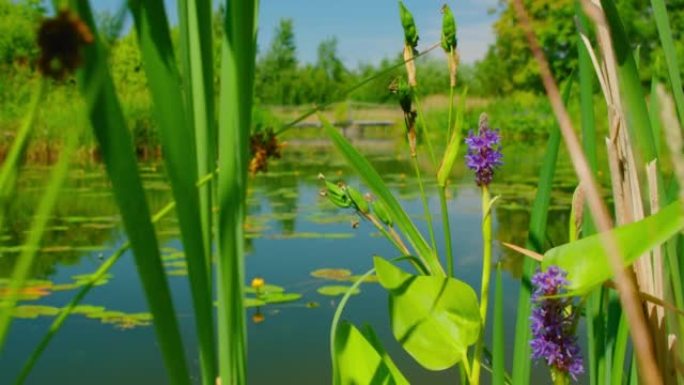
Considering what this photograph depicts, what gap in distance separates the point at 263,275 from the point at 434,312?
7.22 ft

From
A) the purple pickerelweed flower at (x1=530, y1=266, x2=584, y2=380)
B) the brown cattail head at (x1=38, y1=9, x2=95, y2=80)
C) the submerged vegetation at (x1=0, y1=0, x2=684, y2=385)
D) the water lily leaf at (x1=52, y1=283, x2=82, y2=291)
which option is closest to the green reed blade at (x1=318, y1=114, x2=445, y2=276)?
the submerged vegetation at (x1=0, y1=0, x2=684, y2=385)

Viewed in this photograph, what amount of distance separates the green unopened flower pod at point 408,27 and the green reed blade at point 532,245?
11cm

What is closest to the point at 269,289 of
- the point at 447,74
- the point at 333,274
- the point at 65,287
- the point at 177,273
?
the point at 333,274

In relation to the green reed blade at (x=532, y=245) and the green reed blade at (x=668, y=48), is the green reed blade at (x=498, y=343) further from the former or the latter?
the green reed blade at (x=668, y=48)

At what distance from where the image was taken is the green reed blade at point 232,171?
27 cm

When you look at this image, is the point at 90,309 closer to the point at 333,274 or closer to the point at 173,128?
the point at 333,274

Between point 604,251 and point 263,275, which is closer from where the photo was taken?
point 604,251

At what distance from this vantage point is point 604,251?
0.95 feet

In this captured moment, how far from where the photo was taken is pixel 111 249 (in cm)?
302

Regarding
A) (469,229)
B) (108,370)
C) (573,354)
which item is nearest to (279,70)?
(469,229)

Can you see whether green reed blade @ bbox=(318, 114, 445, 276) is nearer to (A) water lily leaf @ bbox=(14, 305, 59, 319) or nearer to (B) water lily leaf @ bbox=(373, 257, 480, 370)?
(B) water lily leaf @ bbox=(373, 257, 480, 370)

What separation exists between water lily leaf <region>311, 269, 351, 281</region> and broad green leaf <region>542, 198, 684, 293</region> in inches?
82.7

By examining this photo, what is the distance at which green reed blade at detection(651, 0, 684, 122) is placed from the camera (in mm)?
389

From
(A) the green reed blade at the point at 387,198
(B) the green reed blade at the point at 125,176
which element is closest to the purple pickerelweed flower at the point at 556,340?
(A) the green reed blade at the point at 387,198
